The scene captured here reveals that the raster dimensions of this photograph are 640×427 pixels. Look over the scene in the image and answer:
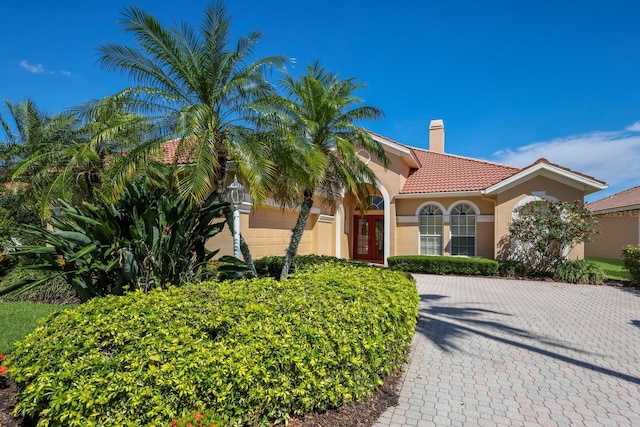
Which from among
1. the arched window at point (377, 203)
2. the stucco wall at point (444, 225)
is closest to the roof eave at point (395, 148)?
the stucco wall at point (444, 225)

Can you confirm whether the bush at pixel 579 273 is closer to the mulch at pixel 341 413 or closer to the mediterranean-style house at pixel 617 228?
the mediterranean-style house at pixel 617 228

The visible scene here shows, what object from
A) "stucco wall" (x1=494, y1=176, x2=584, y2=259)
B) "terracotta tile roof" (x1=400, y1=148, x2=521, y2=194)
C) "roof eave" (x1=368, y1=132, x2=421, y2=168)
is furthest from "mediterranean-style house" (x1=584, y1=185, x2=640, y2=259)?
"roof eave" (x1=368, y1=132, x2=421, y2=168)

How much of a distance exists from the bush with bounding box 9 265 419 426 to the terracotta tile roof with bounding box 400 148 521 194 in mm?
14973

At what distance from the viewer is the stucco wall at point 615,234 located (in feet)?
71.7

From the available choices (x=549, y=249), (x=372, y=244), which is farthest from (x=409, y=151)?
(x=549, y=249)

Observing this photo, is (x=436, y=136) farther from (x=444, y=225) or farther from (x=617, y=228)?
(x=617, y=228)

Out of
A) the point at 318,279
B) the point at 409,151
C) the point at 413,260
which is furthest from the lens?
the point at 409,151

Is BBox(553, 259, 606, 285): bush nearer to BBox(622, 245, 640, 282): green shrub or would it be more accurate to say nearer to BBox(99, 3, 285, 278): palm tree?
BBox(622, 245, 640, 282): green shrub

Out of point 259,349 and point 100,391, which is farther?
point 259,349

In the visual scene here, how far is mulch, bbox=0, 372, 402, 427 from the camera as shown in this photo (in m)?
3.53

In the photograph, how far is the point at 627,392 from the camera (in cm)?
484

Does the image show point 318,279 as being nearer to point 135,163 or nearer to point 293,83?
point 135,163

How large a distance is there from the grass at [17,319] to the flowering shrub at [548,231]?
1642 centimetres

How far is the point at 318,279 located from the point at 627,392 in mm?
4450
